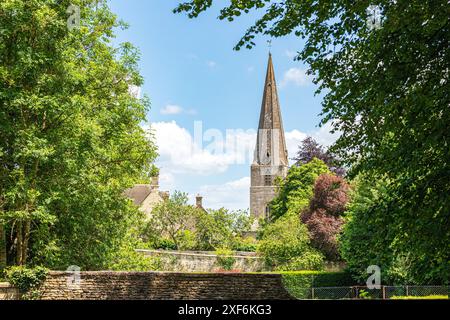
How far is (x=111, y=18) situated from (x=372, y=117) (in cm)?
1561

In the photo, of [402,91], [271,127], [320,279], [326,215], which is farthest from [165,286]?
[271,127]

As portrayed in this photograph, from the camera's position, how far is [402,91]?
1034 centimetres

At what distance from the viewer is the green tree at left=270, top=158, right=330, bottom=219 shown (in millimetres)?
57062

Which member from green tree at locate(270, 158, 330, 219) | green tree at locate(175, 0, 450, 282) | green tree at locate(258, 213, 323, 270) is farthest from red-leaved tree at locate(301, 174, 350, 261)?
green tree at locate(175, 0, 450, 282)

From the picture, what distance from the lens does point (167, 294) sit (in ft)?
54.2

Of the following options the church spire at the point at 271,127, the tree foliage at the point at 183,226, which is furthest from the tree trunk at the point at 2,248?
the church spire at the point at 271,127

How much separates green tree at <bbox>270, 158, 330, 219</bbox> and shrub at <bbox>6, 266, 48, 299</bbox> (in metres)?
39.4

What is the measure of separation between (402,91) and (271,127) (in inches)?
2904

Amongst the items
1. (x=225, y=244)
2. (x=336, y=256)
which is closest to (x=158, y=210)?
(x=225, y=244)

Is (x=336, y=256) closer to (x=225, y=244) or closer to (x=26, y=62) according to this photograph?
(x=225, y=244)

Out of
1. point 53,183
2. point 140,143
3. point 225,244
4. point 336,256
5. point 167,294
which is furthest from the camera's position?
point 225,244

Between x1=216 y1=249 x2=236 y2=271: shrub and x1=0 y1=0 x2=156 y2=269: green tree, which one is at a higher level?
x1=0 y1=0 x2=156 y2=269: green tree

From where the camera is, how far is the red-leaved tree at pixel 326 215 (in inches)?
1687

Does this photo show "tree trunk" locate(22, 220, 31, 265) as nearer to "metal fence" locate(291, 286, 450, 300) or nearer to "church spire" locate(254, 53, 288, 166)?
"metal fence" locate(291, 286, 450, 300)
